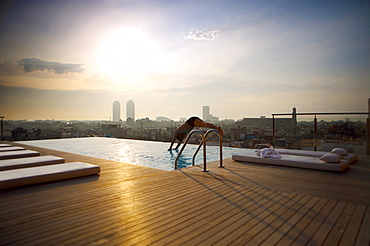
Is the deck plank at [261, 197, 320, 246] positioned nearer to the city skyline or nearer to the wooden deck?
the wooden deck

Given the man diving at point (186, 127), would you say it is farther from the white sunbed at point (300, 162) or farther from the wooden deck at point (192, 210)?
the wooden deck at point (192, 210)

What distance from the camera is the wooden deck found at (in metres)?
1.78

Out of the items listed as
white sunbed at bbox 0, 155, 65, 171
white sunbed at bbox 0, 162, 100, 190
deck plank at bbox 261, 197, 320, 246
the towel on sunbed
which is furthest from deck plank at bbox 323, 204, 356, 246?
white sunbed at bbox 0, 155, 65, 171

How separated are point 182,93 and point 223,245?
1306 centimetres

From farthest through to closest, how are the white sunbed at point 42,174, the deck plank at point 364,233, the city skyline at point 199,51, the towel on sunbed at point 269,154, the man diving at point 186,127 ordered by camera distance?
the city skyline at point 199,51 → the man diving at point 186,127 → the towel on sunbed at point 269,154 → the white sunbed at point 42,174 → the deck plank at point 364,233

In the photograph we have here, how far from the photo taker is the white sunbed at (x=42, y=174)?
306 centimetres

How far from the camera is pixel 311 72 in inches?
388

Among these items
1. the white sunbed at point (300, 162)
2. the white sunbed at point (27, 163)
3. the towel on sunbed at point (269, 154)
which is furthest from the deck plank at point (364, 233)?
the white sunbed at point (27, 163)

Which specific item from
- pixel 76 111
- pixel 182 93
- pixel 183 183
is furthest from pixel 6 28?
pixel 183 183

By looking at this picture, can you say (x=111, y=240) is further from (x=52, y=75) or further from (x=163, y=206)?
(x=52, y=75)

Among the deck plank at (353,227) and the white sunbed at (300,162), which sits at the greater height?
the white sunbed at (300,162)

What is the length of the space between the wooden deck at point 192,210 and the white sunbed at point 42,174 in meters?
0.09

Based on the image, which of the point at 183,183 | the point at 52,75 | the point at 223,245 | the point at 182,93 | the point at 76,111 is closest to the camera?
the point at 223,245

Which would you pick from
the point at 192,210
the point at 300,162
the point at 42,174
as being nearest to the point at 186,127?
the point at 300,162
